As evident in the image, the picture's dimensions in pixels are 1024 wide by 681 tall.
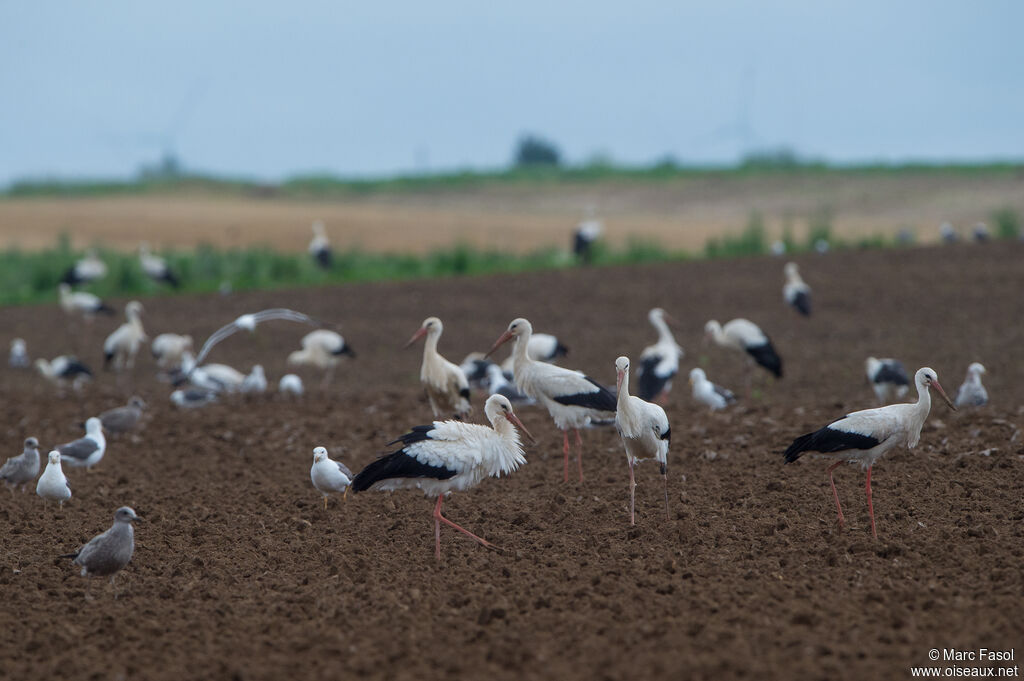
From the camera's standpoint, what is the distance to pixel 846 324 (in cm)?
2186

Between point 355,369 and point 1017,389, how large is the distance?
1007 cm

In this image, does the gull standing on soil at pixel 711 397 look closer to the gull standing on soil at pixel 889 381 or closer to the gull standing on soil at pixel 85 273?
the gull standing on soil at pixel 889 381

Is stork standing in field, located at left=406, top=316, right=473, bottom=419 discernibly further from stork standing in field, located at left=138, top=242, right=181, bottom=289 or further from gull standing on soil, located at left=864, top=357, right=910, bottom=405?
stork standing in field, located at left=138, top=242, right=181, bottom=289

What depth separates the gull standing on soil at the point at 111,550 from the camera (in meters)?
6.86

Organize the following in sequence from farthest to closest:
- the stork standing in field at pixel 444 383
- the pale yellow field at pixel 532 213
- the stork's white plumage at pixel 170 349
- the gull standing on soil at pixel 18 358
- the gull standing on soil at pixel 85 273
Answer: the pale yellow field at pixel 532 213 → the gull standing on soil at pixel 85 273 → the gull standing on soil at pixel 18 358 → the stork's white plumage at pixel 170 349 → the stork standing in field at pixel 444 383

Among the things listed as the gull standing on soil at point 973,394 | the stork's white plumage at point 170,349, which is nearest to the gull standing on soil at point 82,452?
the stork's white plumage at point 170,349

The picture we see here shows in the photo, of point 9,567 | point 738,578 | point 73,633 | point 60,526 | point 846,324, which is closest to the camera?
point 73,633

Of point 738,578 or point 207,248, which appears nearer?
point 738,578

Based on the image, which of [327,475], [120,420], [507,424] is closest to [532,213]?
[120,420]

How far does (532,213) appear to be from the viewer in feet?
209

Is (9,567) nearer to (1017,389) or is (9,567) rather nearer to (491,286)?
(1017,389)

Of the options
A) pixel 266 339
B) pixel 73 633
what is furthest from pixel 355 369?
pixel 73 633

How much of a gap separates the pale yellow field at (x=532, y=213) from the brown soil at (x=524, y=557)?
2841cm

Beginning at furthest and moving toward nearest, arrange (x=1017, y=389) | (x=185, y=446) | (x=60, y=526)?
(x=1017, y=389) < (x=185, y=446) < (x=60, y=526)
